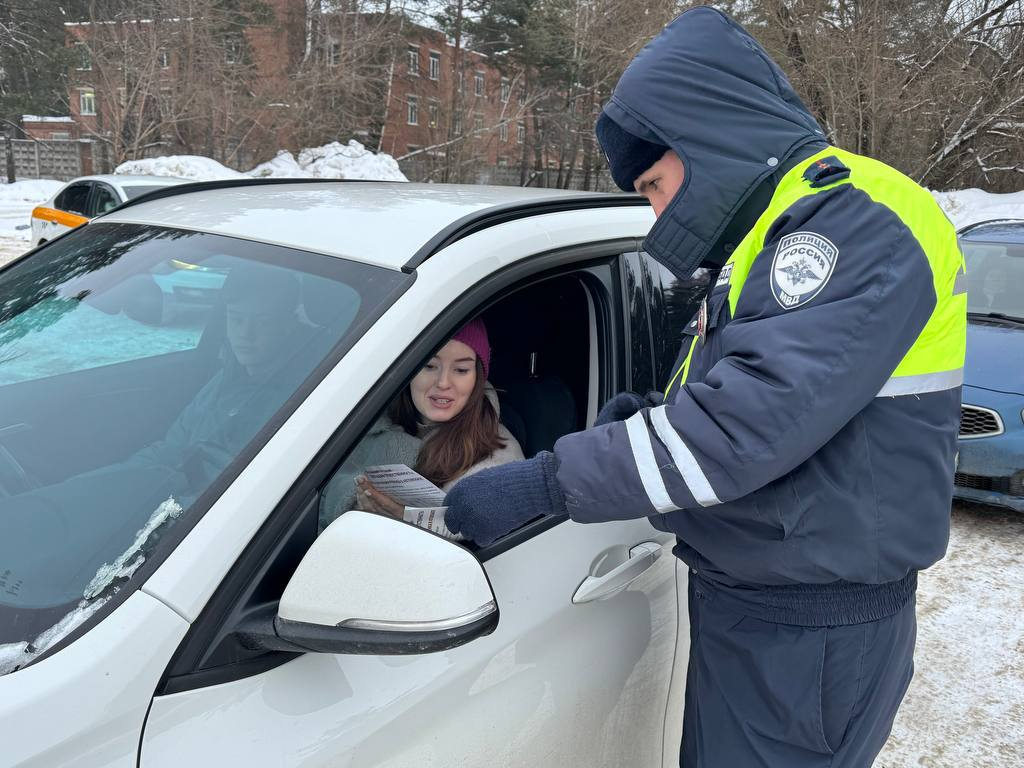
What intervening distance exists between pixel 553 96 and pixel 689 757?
117 feet

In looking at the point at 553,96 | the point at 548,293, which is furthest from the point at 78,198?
the point at 553,96

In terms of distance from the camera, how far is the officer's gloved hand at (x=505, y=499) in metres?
1.33

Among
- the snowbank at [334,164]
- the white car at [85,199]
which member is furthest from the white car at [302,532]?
the snowbank at [334,164]

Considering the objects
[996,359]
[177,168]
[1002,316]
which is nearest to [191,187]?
[996,359]

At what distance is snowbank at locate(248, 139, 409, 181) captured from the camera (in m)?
25.8

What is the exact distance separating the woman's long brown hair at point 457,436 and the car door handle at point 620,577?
0.46 m

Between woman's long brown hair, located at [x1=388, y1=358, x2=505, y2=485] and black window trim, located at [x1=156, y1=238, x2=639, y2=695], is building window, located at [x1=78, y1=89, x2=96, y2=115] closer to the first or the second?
woman's long brown hair, located at [x1=388, y1=358, x2=505, y2=485]

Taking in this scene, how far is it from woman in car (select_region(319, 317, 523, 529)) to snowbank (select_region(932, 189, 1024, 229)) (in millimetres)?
17412

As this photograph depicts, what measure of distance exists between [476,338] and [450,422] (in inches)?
8.3

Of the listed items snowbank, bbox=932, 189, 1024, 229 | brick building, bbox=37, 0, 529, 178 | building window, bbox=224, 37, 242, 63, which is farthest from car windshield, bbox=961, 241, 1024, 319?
building window, bbox=224, 37, 242, 63

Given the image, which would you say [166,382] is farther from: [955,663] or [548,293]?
[955,663]

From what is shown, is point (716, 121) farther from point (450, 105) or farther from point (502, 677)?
point (450, 105)

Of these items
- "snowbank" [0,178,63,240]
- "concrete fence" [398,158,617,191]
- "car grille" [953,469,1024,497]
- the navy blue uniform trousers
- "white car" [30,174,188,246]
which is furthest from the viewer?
"concrete fence" [398,158,617,191]

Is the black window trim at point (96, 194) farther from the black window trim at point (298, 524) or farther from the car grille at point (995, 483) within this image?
the black window trim at point (298, 524)
